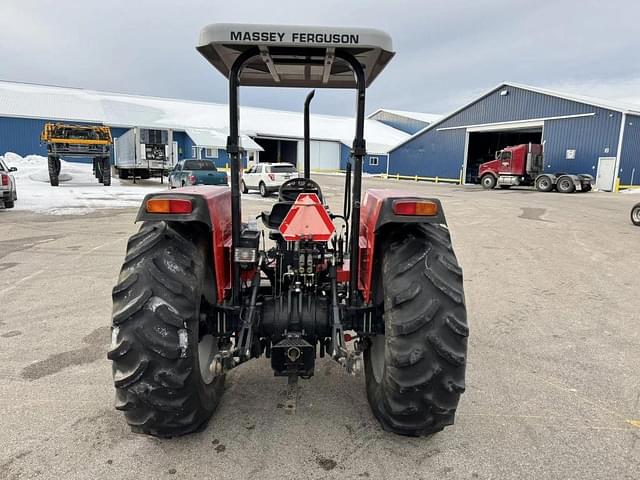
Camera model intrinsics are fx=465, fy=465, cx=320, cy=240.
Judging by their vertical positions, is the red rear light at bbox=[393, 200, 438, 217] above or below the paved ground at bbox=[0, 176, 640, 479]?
above

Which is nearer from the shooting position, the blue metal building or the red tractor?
the red tractor

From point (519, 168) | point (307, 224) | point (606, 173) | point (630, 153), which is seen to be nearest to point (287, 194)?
point (307, 224)

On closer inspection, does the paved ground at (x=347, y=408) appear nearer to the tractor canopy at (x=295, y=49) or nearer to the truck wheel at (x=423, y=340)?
the truck wheel at (x=423, y=340)

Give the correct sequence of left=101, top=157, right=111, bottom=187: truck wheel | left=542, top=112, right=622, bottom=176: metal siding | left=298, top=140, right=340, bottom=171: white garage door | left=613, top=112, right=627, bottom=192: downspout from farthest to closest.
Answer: left=298, top=140, right=340, bottom=171: white garage door → left=542, top=112, right=622, bottom=176: metal siding → left=613, top=112, right=627, bottom=192: downspout → left=101, top=157, right=111, bottom=187: truck wheel

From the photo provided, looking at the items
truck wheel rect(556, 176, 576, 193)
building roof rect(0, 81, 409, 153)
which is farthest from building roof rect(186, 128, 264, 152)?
truck wheel rect(556, 176, 576, 193)

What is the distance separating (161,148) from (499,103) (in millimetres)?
22071

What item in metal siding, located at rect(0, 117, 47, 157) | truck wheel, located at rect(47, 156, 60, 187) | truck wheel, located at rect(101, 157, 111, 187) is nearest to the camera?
truck wheel, located at rect(47, 156, 60, 187)

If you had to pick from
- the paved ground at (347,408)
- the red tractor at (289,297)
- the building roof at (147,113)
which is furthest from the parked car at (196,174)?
the red tractor at (289,297)

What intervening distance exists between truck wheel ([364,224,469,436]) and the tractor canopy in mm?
1127

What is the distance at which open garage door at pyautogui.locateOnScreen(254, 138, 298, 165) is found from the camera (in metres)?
50.4

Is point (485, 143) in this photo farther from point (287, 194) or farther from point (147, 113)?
point (287, 194)

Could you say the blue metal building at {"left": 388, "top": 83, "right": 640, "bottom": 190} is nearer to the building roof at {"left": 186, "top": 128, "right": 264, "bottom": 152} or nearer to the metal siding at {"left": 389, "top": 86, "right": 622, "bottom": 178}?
the metal siding at {"left": 389, "top": 86, "right": 622, "bottom": 178}

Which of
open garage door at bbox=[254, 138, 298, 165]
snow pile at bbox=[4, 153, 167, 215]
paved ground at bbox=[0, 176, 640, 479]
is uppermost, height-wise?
open garage door at bbox=[254, 138, 298, 165]

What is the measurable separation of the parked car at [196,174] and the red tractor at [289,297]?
18.0 metres
